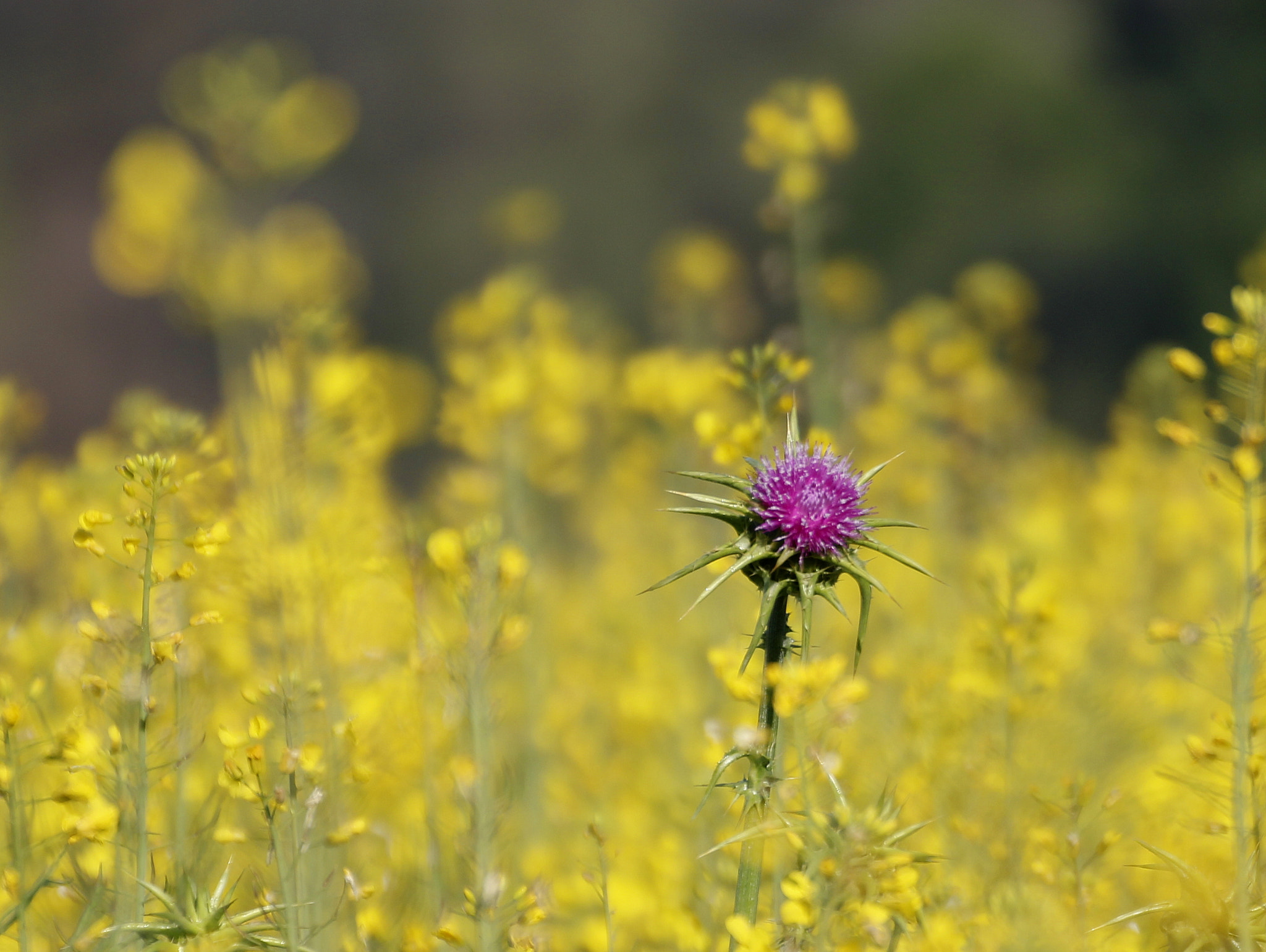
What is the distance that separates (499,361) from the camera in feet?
19.0

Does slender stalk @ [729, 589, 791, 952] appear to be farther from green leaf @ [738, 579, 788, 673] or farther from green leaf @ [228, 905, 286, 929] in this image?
green leaf @ [228, 905, 286, 929]

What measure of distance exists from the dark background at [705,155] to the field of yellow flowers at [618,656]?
9.77 meters

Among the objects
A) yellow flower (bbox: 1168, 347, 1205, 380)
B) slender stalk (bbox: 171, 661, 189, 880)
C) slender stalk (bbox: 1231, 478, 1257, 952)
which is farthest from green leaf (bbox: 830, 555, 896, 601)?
slender stalk (bbox: 171, 661, 189, 880)

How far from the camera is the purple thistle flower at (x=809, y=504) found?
213 cm

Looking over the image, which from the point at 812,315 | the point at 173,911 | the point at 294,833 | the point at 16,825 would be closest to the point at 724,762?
the point at 294,833

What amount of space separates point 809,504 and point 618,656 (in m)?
4.37

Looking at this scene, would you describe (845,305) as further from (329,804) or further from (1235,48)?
(1235,48)

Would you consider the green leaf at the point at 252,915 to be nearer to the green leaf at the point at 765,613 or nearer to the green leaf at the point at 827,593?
the green leaf at the point at 765,613

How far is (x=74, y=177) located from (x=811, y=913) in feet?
60.1

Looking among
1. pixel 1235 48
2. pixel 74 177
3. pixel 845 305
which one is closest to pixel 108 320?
pixel 74 177

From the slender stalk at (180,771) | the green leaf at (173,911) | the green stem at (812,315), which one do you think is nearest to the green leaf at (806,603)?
the green leaf at (173,911)

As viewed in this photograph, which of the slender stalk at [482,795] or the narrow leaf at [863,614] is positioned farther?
the slender stalk at [482,795]

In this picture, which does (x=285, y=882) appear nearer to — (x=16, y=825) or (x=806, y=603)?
(x=16, y=825)

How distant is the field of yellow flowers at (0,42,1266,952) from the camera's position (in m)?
2.11
